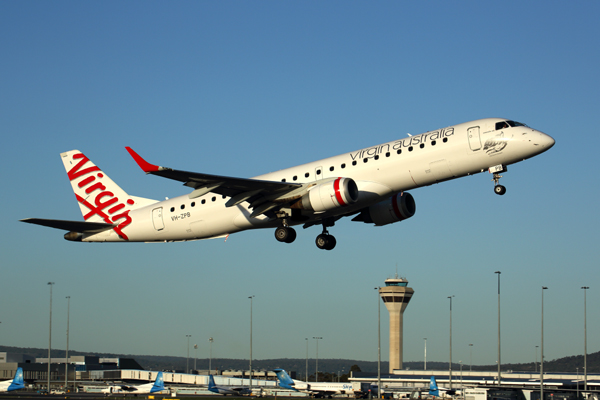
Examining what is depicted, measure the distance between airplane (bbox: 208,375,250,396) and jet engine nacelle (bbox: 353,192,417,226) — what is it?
44055 mm

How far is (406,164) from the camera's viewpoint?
38.8m

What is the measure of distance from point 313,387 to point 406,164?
5820cm

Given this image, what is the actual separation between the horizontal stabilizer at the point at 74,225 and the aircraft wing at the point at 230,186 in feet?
33.0

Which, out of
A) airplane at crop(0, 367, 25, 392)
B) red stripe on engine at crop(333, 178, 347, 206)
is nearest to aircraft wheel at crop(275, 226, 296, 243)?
red stripe on engine at crop(333, 178, 347, 206)


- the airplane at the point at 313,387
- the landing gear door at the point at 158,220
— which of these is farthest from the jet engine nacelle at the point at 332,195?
the airplane at the point at 313,387

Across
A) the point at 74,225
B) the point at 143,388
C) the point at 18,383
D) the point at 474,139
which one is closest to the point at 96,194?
the point at 74,225

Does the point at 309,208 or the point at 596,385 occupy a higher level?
the point at 309,208

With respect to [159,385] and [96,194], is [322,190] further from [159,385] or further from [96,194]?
[159,385]

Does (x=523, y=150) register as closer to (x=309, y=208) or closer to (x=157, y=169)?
(x=309, y=208)

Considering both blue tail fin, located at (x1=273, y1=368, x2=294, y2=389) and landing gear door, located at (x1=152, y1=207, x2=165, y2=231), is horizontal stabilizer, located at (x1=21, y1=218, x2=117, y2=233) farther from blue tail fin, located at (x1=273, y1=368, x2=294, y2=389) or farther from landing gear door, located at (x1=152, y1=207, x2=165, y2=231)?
blue tail fin, located at (x1=273, y1=368, x2=294, y2=389)

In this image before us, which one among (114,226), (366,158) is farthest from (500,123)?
(114,226)

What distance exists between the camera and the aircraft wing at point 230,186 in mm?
37469

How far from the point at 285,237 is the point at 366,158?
294 inches

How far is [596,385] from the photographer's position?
285ft
